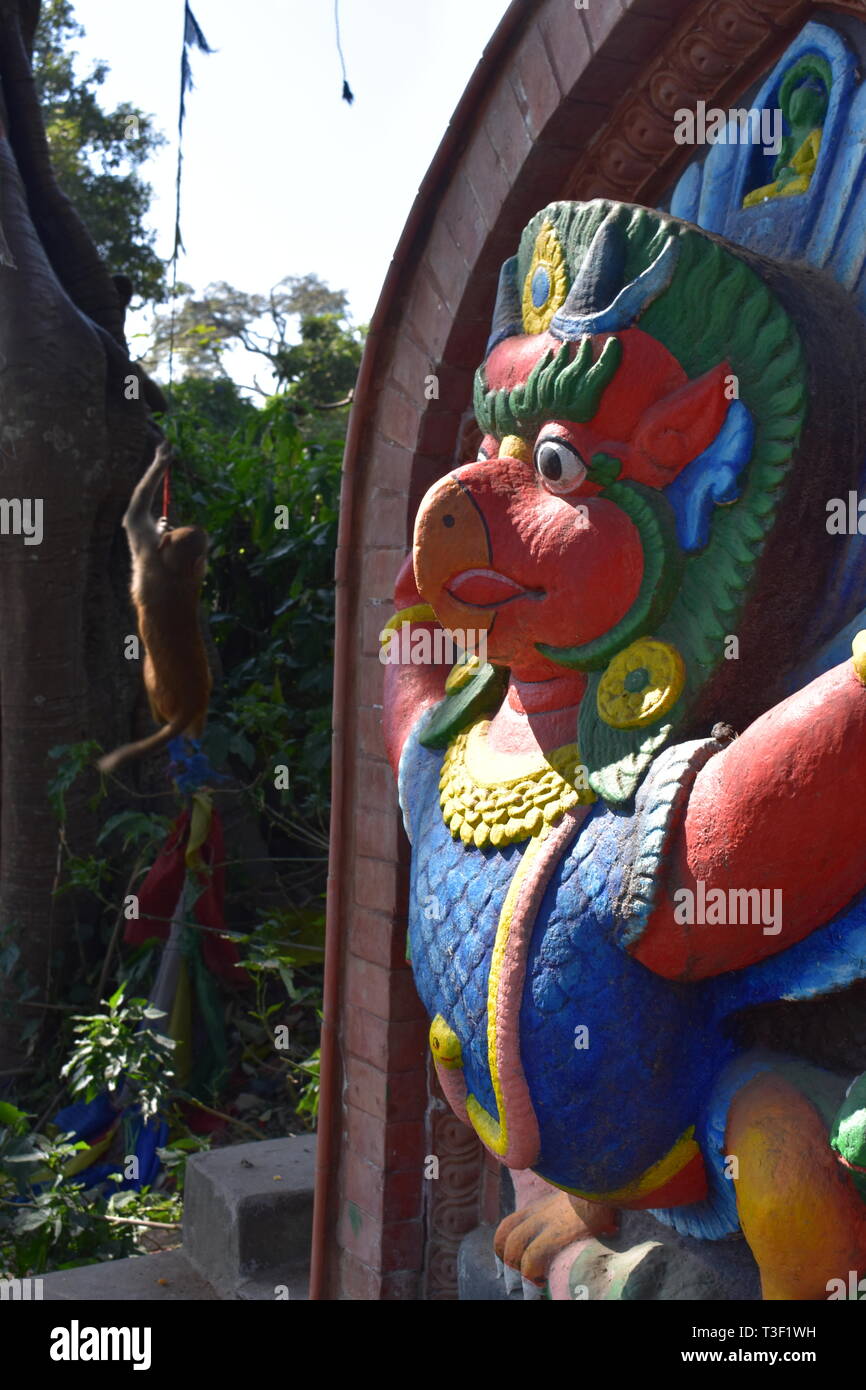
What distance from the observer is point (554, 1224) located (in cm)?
202

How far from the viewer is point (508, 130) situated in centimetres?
223

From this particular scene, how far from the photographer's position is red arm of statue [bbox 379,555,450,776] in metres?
2.15

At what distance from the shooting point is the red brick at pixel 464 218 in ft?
7.57

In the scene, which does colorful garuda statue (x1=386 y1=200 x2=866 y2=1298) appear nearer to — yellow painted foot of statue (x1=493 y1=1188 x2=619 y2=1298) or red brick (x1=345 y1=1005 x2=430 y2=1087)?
yellow painted foot of statue (x1=493 y1=1188 x2=619 y2=1298)

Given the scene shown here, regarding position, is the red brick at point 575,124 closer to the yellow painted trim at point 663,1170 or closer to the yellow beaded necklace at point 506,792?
the yellow beaded necklace at point 506,792

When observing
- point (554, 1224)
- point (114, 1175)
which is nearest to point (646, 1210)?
point (554, 1224)

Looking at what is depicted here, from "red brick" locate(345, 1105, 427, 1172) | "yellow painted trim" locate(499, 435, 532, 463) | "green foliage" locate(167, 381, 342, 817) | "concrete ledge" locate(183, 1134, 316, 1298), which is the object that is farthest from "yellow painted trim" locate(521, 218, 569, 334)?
"green foliage" locate(167, 381, 342, 817)

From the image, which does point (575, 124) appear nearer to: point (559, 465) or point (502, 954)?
point (559, 465)

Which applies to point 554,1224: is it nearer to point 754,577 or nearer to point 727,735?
point 727,735

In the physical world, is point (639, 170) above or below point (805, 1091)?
above

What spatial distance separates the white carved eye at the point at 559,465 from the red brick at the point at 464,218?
2.45 feet

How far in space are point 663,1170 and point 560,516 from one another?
0.84 m

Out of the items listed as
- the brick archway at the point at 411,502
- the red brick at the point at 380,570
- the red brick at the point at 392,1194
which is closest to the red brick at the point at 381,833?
the brick archway at the point at 411,502

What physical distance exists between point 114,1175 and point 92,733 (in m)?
1.98
